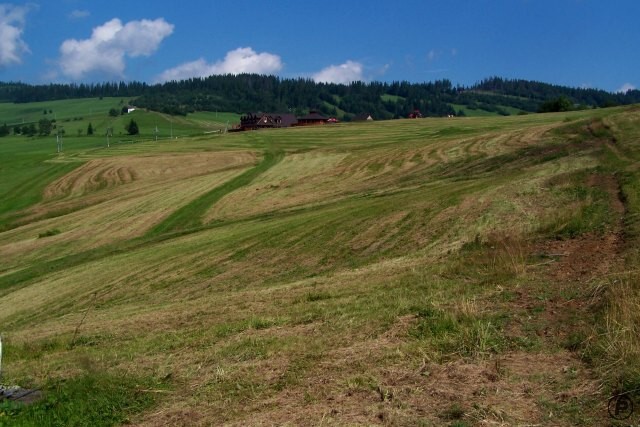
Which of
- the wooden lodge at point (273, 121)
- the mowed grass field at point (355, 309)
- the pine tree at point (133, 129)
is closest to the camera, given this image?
the mowed grass field at point (355, 309)

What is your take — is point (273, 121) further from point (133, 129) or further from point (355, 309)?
point (355, 309)

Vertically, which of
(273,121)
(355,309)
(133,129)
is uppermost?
(273,121)

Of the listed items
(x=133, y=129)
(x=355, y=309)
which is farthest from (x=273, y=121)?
(x=355, y=309)

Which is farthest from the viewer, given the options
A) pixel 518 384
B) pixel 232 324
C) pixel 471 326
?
pixel 232 324

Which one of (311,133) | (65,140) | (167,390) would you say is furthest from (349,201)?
(65,140)

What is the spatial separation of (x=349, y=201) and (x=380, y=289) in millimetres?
22329

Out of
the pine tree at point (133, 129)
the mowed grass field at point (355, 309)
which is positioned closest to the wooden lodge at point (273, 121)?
the pine tree at point (133, 129)

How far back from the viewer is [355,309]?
11.8m

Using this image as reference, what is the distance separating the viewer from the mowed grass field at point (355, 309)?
745cm

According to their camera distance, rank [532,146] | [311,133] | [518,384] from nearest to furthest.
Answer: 1. [518,384]
2. [532,146]
3. [311,133]

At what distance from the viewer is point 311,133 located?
102m

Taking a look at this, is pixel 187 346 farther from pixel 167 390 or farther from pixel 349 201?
pixel 349 201

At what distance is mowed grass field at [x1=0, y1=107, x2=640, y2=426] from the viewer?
7.45 metres

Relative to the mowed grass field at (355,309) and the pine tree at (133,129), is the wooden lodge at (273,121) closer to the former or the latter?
the pine tree at (133,129)
